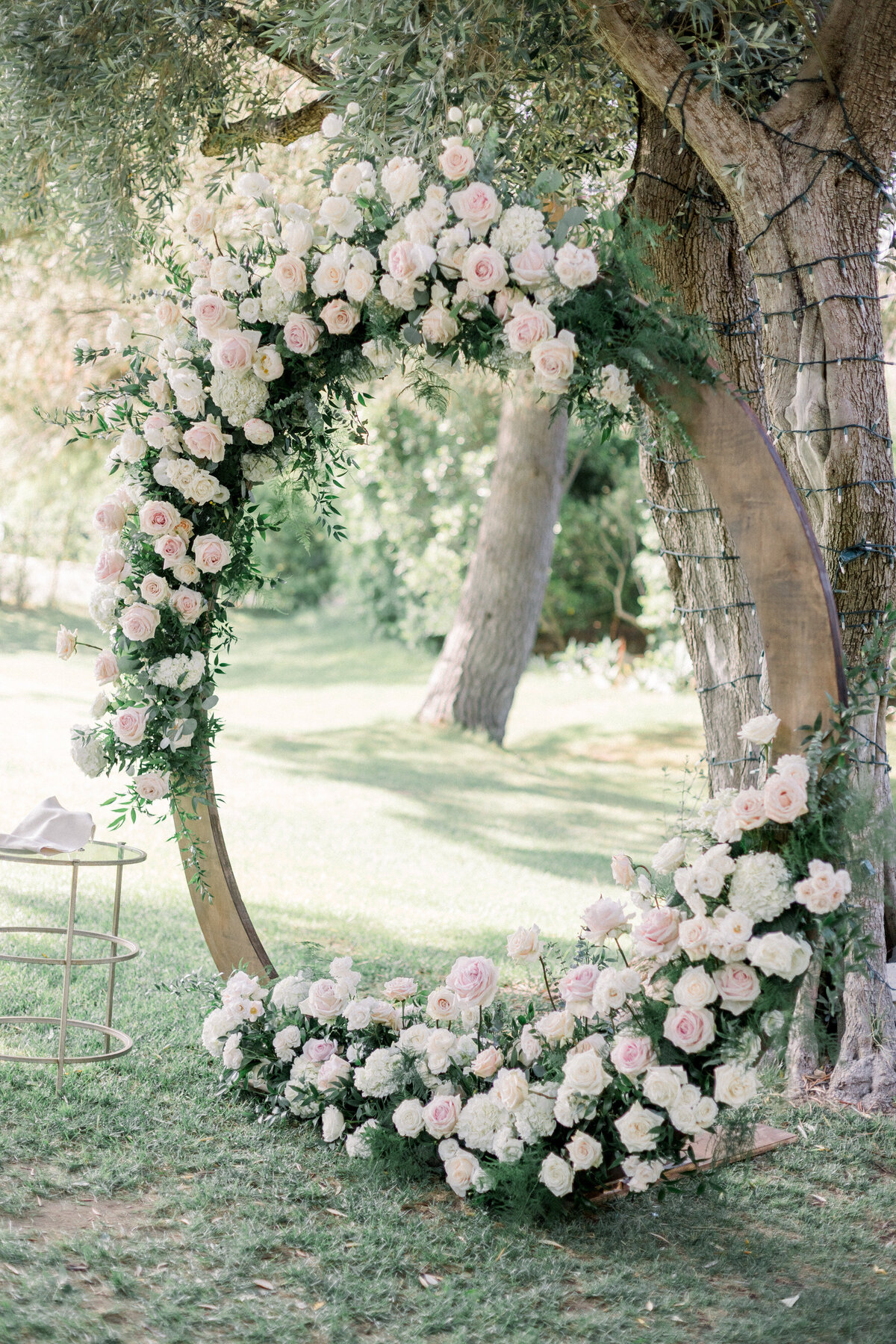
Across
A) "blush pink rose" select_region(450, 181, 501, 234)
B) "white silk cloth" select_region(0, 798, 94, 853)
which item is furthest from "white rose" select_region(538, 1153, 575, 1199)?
"blush pink rose" select_region(450, 181, 501, 234)

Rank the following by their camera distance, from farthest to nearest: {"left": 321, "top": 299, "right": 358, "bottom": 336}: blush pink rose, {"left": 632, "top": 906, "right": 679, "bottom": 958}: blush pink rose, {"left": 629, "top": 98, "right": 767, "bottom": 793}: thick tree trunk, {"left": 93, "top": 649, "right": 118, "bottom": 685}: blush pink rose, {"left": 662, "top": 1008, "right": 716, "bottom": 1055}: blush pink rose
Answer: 1. {"left": 629, "top": 98, "right": 767, "bottom": 793}: thick tree trunk
2. {"left": 93, "top": 649, "right": 118, "bottom": 685}: blush pink rose
3. {"left": 321, "top": 299, "right": 358, "bottom": 336}: blush pink rose
4. {"left": 632, "top": 906, "right": 679, "bottom": 958}: blush pink rose
5. {"left": 662, "top": 1008, "right": 716, "bottom": 1055}: blush pink rose

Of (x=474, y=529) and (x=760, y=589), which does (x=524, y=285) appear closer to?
(x=760, y=589)

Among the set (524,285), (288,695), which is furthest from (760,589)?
(288,695)

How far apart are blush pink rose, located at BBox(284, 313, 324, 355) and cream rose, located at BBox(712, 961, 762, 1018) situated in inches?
75.6

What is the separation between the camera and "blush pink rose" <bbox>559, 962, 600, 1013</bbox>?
2.90 metres

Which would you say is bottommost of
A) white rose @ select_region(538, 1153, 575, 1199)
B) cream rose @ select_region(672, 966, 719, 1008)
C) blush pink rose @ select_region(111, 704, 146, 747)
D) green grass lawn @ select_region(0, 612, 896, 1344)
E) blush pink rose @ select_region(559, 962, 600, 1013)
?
green grass lawn @ select_region(0, 612, 896, 1344)

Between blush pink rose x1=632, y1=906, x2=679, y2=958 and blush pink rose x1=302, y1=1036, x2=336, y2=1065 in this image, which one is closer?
blush pink rose x1=632, y1=906, x2=679, y2=958

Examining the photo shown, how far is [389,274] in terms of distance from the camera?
2.94 metres

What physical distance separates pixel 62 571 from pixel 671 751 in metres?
12.6

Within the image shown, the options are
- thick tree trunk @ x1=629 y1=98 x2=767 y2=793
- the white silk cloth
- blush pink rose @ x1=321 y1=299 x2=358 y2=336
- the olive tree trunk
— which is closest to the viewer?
blush pink rose @ x1=321 y1=299 x2=358 y2=336

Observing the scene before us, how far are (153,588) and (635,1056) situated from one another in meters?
1.84

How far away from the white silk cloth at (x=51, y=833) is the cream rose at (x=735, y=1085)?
73.3 inches

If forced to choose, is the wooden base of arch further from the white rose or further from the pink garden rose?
the pink garden rose

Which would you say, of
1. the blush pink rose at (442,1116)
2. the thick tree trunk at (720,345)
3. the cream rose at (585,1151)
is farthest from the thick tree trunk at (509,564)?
the cream rose at (585,1151)
